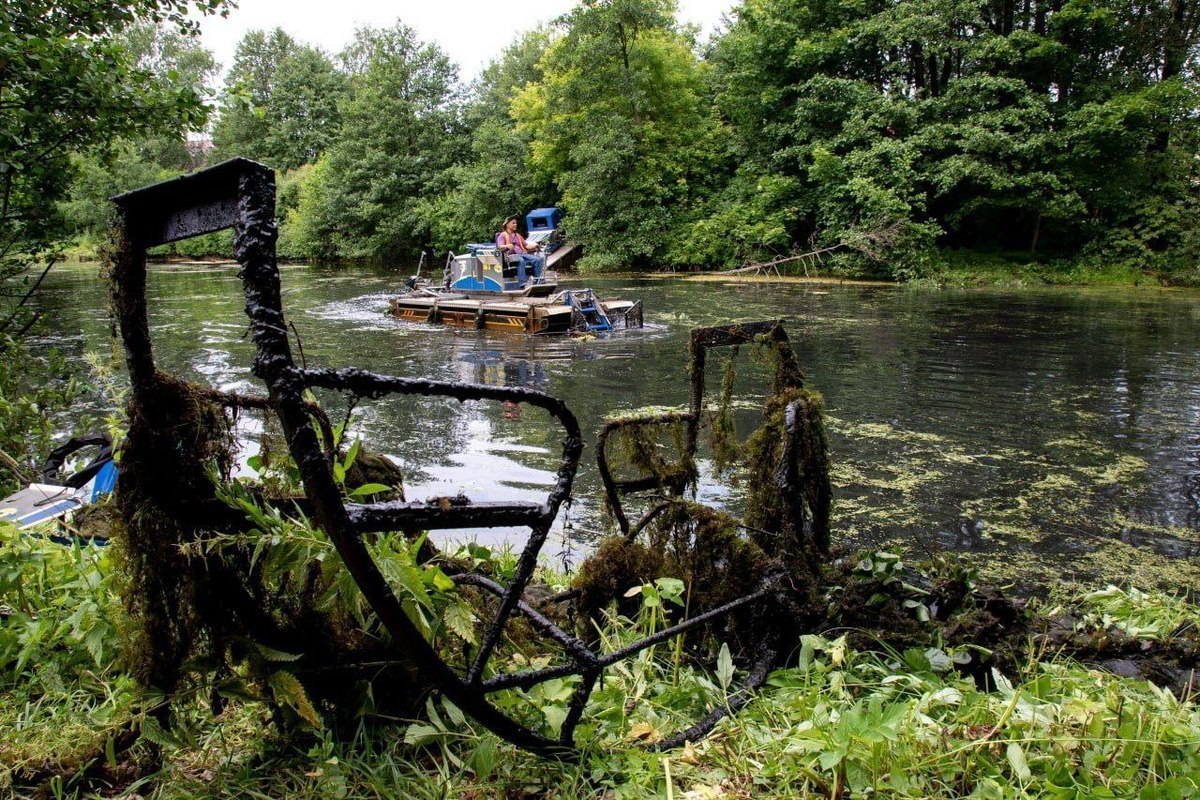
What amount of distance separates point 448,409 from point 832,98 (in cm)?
2450

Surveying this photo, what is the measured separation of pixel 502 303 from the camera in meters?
17.9

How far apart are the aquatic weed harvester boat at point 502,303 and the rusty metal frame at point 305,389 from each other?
48.4 ft

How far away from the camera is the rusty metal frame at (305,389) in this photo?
1447mm

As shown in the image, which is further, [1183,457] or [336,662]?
[1183,457]

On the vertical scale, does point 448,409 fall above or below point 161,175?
below

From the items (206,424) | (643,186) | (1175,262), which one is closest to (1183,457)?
(206,424)

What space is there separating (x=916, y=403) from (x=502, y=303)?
10014 mm

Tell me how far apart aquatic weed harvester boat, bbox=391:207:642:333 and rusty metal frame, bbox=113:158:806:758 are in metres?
14.7

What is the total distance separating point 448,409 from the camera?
11.2 metres

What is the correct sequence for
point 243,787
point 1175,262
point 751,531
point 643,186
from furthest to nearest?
point 643,186, point 1175,262, point 751,531, point 243,787

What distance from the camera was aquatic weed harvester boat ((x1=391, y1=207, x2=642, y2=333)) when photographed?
1695 centimetres

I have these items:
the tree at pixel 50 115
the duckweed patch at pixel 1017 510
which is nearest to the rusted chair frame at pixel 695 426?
the duckweed patch at pixel 1017 510

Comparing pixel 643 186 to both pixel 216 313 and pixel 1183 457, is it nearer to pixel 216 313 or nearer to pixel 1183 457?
pixel 216 313

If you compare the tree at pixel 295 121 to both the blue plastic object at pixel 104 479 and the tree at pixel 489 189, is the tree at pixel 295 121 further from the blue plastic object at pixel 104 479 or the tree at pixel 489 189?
the blue plastic object at pixel 104 479
